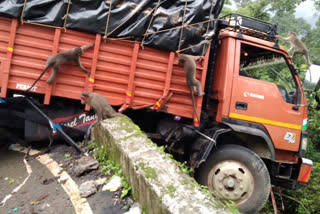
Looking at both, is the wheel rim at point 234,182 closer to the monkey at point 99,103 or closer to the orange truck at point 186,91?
the orange truck at point 186,91

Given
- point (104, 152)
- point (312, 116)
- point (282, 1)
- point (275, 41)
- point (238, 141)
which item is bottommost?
point (104, 152)

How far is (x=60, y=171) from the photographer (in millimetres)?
3271

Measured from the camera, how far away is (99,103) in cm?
370

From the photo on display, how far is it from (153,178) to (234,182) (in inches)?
83.7

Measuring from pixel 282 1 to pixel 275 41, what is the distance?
8.53 m

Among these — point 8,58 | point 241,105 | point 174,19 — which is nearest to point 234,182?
point 241,105

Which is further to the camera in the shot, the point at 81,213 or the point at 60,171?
the point at 60,171

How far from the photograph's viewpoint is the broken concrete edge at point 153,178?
168 cm

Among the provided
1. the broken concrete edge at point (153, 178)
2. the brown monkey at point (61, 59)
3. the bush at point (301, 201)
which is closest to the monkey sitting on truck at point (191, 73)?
the broken concrete edge at point (153, 178)

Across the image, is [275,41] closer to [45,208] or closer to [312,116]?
[45,208]

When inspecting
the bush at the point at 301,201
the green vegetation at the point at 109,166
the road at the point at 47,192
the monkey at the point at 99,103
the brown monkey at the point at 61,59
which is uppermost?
the brown monkey at the point at 61,59

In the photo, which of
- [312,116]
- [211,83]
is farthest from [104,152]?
[312,116]

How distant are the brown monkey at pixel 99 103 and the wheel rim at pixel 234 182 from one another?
6.41 feet

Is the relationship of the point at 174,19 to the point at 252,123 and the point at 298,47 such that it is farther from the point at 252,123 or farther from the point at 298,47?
the point at 298,47
